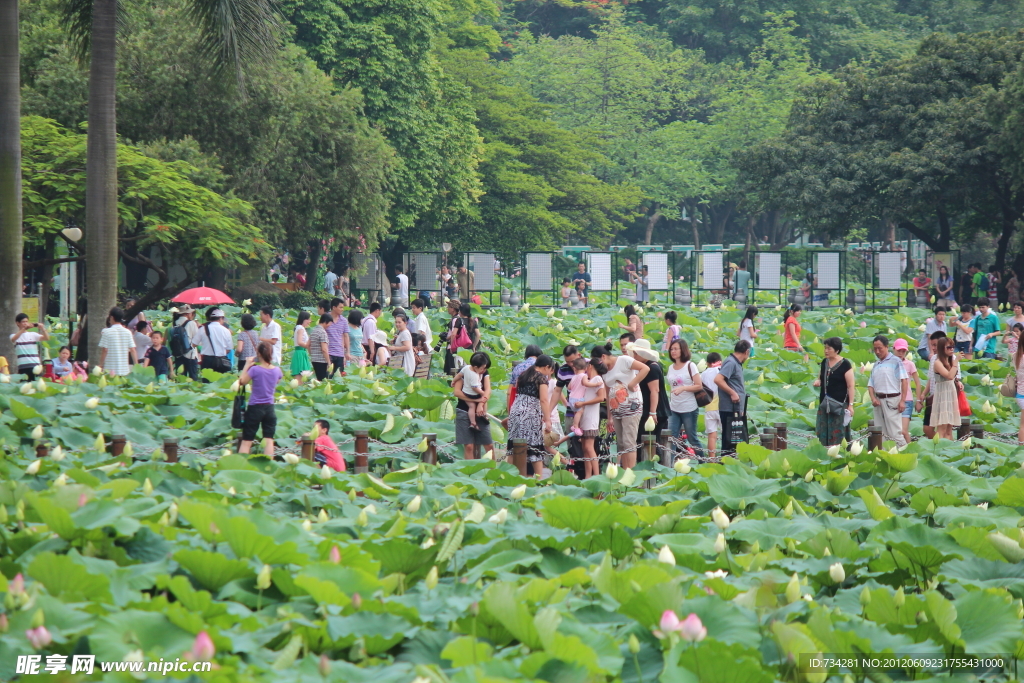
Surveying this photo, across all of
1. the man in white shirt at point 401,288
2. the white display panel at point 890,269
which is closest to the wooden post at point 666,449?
the man in white shirt at point 401,288

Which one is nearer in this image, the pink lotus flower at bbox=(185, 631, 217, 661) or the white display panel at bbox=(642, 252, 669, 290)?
the pink lotus flower at bbox=(185, 631, 217, 661)

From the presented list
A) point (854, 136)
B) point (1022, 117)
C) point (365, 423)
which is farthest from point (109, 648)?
point (854, 136)

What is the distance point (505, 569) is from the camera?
210 inches

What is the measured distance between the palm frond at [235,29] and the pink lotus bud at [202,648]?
38.2 feet

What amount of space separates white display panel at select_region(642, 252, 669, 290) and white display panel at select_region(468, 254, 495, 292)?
14.1 feet

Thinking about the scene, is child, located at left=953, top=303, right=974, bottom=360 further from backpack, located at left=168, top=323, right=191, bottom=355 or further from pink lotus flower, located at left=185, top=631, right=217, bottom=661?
pink lotus flower, located at left=185, top=631, right=217, bottom=661

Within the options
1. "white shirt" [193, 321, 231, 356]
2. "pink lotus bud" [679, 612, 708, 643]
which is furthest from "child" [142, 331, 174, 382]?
"pink lotus bud" [679, 612, 708, 643]

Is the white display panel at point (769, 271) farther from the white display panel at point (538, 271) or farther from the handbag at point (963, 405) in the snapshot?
the handbag at point (963, 405)

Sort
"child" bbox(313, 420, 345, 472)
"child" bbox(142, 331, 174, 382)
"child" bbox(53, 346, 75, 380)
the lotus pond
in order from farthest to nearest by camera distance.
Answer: "child" bbox(142, 331, 174, 382)
"child" bbox(53, 346, 75, 380)
"child" bbox(313, 420, 345, 472)
the lotus pond

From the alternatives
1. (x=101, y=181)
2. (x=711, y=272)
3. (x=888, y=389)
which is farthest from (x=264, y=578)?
(x=711, y=272)

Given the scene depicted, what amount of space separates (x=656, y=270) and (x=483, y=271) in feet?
15.7

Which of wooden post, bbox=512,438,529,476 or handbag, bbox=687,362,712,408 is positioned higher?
handbag, bbox=687,362,712,408

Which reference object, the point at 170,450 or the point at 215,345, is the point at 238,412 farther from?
the point at 215,345

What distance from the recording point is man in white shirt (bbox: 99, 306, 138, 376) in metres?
13.4
